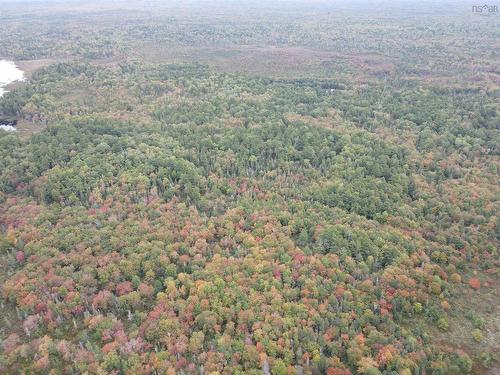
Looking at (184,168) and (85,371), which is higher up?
(184,168)

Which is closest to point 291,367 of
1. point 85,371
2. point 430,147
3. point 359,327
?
point 359,327

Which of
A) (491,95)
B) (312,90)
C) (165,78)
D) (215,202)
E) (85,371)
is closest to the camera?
(85,371)

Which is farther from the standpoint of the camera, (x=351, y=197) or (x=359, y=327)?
(x=351, y=197)

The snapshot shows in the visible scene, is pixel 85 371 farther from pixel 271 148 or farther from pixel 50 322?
pixel 271 148

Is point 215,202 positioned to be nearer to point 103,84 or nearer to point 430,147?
point 430,147

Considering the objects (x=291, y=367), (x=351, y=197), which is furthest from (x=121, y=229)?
(x=351, y=197)

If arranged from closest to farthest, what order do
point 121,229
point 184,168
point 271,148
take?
1. point 121,229
2. point 184,168
3. point 271,148
